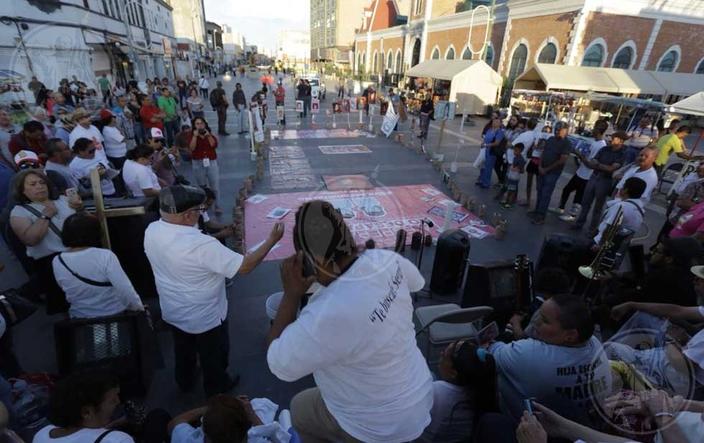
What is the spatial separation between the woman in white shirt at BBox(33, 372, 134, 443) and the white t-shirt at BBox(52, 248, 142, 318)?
1.03 m

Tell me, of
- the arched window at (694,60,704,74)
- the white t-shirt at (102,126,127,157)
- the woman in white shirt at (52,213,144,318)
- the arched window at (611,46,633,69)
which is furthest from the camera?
the arched window at (694,60,704,74)

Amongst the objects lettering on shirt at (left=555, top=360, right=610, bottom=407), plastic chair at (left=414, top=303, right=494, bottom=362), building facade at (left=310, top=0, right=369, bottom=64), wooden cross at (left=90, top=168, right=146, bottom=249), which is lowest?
plastic chair at (left=414, top=303, right=494, bottom=362)

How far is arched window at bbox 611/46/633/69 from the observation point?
1978 cm

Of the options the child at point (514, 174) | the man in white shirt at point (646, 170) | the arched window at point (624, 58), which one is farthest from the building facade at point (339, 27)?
the man in white shirt at point (646, 170)

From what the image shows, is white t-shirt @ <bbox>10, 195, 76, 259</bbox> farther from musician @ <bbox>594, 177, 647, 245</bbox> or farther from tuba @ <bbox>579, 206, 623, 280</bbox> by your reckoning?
musician @ <bbox>594, 177, 647, 245</bbox>

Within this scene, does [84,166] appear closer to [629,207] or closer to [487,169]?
[629,207]

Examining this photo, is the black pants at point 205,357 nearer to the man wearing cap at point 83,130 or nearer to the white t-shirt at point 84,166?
the white t-shirt at point 84,166

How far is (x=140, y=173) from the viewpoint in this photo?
4.53m

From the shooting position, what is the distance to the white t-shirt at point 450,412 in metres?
2.18

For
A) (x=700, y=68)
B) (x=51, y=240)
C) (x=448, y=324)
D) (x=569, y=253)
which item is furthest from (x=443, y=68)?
(x=51, y=240)

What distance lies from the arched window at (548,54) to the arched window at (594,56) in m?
1.61

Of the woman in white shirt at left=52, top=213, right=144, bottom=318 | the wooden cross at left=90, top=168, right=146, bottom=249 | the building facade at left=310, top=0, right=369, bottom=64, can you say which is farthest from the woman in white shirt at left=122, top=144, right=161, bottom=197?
the building facade at left=310, top=0, right=369, bottom=64

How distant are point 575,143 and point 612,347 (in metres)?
10.9

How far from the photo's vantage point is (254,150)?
10.4 m
